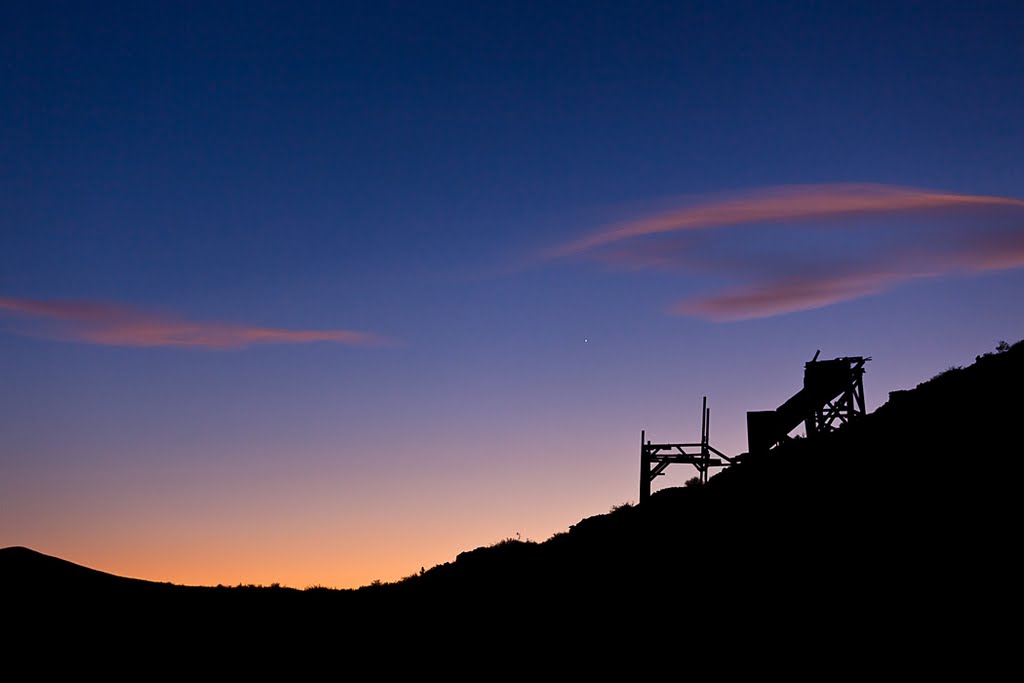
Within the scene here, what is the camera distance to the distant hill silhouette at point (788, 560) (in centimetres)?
1537

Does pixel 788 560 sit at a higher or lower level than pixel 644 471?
lower

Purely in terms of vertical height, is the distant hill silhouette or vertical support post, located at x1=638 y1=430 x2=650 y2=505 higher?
vertical support post, located at x1=638 y1=430 x2=650 y2=505

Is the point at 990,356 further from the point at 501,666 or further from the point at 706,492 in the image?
the point at 501,666

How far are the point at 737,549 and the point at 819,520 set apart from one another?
2064 mm

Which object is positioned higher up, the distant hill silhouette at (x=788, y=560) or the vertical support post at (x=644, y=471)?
the vertical support post at (x=644, y=471)

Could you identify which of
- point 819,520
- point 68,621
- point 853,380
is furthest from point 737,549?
point 853,380

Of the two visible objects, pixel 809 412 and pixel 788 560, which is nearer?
pixel 788 560

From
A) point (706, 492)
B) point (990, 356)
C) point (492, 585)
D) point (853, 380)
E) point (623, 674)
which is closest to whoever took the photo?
point (623, 674)

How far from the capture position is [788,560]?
59.5 feet

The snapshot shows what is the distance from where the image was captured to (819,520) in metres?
19.7

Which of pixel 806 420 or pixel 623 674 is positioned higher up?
pixel 806 420

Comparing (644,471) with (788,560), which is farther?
(644,471)

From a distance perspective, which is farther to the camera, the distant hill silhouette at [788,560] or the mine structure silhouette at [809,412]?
the mine structure silhouette at [809,412]

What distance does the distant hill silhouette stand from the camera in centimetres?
1537
